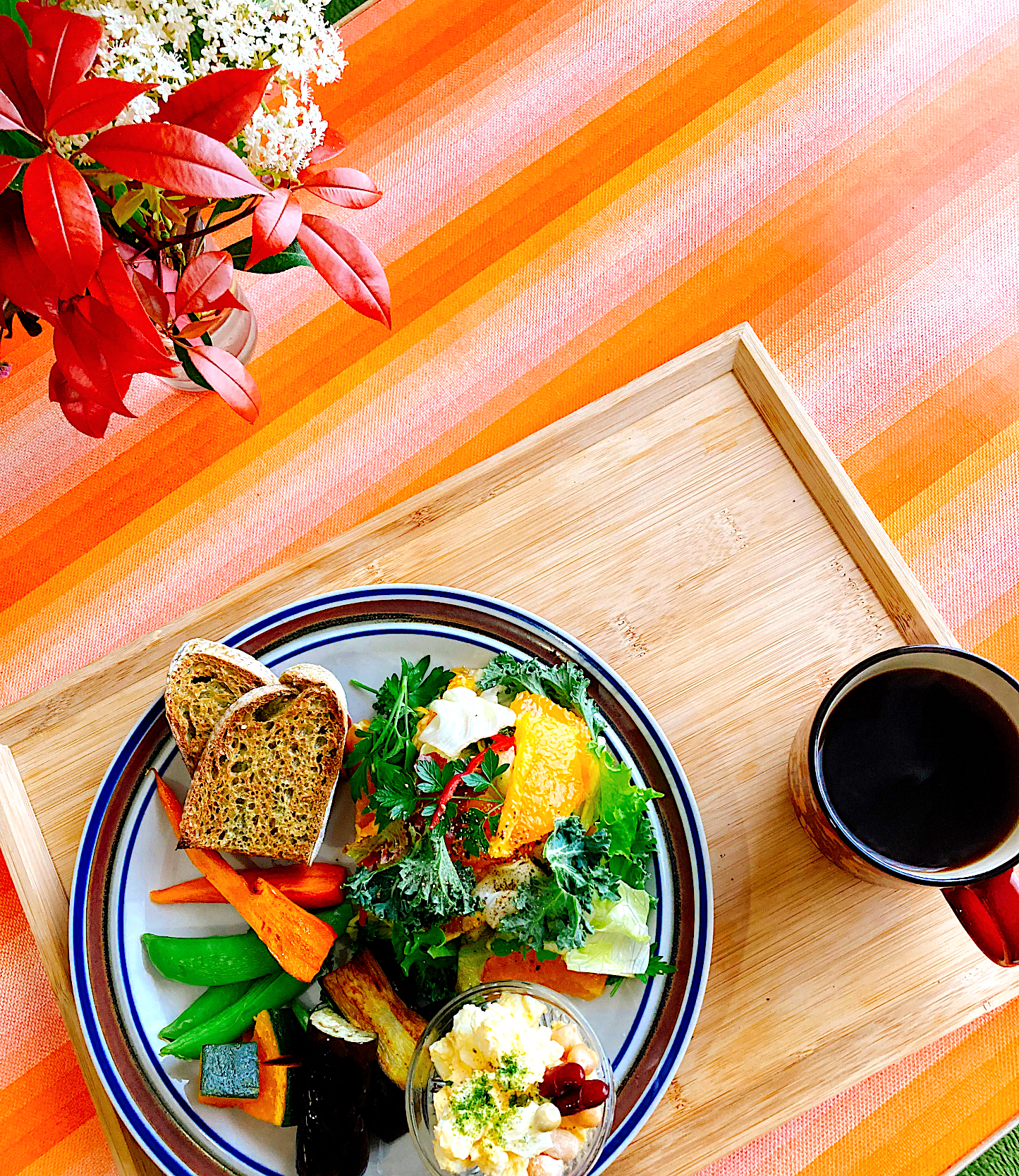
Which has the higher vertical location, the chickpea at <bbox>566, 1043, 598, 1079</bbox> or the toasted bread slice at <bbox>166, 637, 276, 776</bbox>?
the toasted bread slice at <bbox>166, 637, 276, 776</bbox>

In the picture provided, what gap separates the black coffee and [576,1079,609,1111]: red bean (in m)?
0.36

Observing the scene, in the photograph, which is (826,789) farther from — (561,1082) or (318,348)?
(318,348)

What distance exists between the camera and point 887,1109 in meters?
1.24

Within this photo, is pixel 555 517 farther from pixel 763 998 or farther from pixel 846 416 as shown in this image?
pixel 763 998

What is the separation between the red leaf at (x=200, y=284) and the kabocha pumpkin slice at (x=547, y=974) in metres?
0.72

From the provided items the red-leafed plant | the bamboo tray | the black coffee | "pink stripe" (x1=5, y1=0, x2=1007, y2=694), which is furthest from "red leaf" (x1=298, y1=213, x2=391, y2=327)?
→ the black coffee

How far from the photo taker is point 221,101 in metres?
0.72

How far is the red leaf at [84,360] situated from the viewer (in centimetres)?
83

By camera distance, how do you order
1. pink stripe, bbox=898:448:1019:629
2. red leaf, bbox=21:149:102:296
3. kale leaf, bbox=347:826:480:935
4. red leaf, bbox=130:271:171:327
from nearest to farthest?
red leaf, bbox=21:149:102:296 → red leaf, bbox=130:271:171:327 → kale leaf, bbox=347:826:480:935 → pink stripe, bbox=898:448:1019:629

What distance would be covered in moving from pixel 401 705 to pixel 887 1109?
2.78ft

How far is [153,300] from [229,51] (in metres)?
0.22

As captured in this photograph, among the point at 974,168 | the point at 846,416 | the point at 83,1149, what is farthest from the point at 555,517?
the point at 83,1149

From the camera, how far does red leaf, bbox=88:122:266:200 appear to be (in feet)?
2.23

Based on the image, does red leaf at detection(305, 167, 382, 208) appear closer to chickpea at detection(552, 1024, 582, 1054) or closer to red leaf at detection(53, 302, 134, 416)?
red leaf at detection(53, 302, 134, 416)
